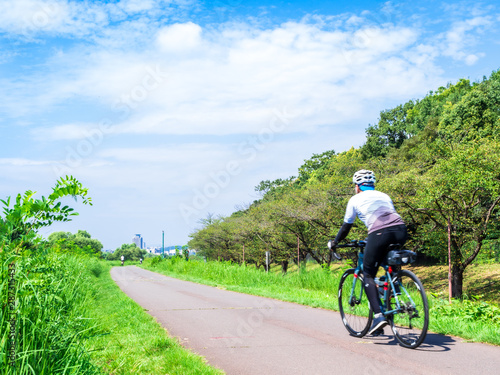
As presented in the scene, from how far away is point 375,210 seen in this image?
18.7 feet

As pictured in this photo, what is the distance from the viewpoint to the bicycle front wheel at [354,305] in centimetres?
618

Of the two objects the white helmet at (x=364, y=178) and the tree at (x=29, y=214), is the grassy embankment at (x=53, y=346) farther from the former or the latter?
the white helmet at (x=364, y=178)

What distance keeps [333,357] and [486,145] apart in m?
15.7

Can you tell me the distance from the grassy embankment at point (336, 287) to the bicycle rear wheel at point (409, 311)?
38.5 inches

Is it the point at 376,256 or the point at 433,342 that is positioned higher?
the point at 376,256

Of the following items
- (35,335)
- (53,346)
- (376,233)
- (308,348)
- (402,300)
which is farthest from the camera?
(308,348)

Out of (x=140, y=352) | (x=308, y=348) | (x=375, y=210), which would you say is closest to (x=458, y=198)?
(x=375, y=210)

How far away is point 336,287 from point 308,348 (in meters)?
7.43

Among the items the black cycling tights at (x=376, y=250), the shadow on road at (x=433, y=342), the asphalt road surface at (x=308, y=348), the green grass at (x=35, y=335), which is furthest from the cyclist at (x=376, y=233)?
the green grass at (x=35, y=335)

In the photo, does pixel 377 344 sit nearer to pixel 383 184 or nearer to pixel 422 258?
pixel 383 184

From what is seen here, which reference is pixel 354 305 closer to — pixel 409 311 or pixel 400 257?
pixel 409 311

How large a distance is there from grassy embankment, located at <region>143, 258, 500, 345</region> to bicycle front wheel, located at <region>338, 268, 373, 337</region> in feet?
3.50

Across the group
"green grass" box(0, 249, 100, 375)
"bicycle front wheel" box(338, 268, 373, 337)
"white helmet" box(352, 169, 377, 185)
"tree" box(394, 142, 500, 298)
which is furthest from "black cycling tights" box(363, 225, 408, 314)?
"tree" box(394, 142, 500, 298)

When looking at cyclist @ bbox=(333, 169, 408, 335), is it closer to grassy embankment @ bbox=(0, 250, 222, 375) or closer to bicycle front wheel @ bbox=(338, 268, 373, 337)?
bicycle front wheel @ bbox=(338, 268, 373, 337)
